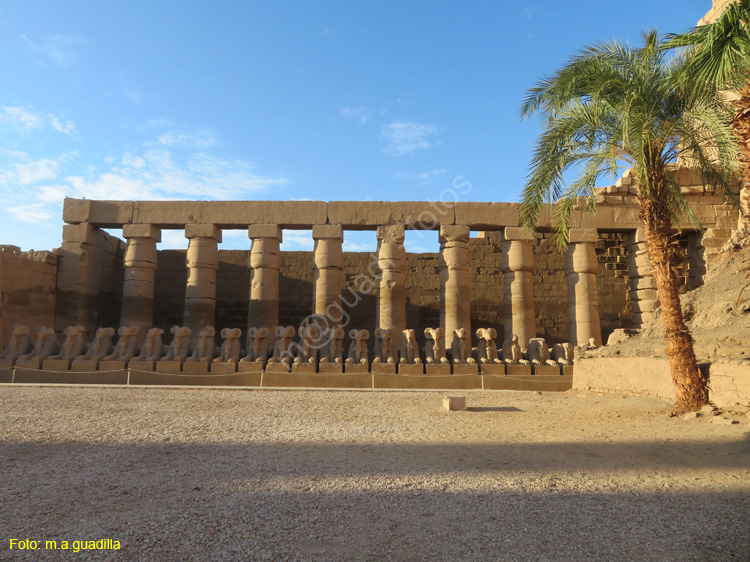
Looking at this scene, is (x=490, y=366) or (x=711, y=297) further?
(x=490, y=366)

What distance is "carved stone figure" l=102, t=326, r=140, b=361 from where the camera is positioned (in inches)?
444

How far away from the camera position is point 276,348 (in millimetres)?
11445

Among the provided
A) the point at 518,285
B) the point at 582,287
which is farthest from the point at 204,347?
the point at 582,287

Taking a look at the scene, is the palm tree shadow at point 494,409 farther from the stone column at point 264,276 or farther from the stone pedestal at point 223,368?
the stone column at point 264,276

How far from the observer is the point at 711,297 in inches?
351

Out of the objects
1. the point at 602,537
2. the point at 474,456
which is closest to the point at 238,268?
the point at 474,456

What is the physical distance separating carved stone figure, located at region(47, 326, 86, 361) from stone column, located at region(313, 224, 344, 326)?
5648mm

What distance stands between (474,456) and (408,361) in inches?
274

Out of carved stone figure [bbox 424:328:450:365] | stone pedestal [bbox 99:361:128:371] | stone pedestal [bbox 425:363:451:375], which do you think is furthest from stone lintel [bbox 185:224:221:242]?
stone pedestal [bbox 425:363:451:375]

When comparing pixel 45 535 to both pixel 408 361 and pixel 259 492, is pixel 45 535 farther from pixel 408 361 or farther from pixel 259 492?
pixel 408 361

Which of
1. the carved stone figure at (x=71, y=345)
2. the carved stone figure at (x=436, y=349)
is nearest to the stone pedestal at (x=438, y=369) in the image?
the carved stone figure at (x=436, y=349)

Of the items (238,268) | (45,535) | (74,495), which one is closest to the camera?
(45,535)

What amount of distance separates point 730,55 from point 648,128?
4.90 ft

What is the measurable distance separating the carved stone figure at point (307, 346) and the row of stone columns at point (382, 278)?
1.69 m
